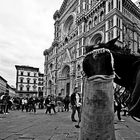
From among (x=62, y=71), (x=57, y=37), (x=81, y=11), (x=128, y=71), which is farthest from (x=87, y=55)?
(x=57, y=37)

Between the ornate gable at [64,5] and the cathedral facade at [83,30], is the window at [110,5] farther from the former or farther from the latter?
the ornate gable at [64,5]

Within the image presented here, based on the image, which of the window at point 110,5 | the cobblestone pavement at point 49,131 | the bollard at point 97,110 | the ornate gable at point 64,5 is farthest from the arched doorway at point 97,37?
the bollard at point 97,110

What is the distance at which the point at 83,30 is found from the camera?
30406 mm

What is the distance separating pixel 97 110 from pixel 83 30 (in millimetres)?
29755

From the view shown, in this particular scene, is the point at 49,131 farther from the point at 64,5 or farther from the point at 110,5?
the point at 64,5

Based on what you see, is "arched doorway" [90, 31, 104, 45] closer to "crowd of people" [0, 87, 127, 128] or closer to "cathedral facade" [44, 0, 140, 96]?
"cathedral facade" [44, 0, 140, 96]

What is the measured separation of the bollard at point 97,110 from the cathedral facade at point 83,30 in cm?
1188

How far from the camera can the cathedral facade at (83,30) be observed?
2347 cm

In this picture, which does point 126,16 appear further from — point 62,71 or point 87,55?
point 87,55

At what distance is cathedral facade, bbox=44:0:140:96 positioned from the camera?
23469mm

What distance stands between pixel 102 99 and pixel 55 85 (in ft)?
131

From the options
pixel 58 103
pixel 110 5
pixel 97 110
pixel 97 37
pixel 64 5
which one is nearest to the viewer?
pixel 97 110

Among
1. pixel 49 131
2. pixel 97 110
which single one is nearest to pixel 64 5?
pixel 49 131

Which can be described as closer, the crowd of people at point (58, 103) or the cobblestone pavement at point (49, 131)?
the cobblestone pavement at point (49, 131)
